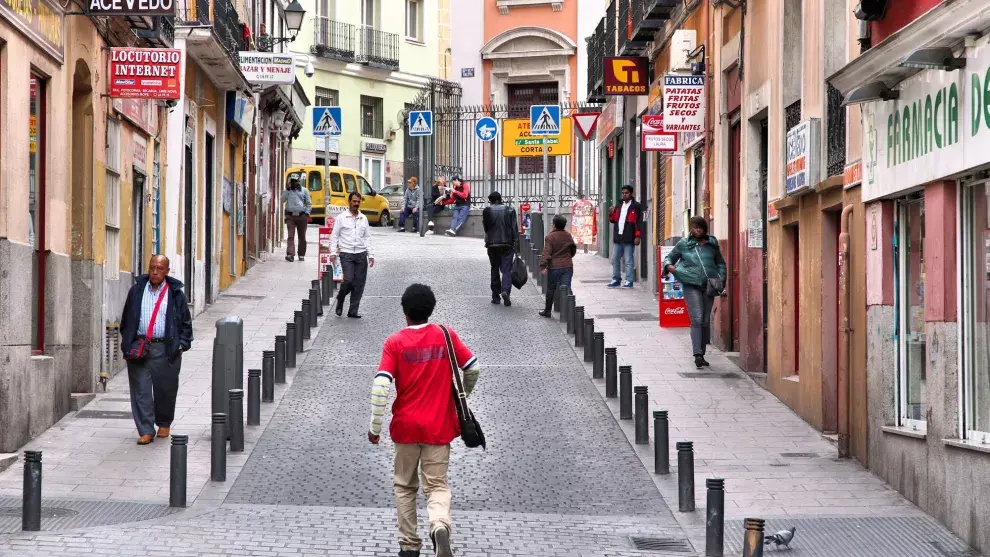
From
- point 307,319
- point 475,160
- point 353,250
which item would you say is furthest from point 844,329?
point 475,160

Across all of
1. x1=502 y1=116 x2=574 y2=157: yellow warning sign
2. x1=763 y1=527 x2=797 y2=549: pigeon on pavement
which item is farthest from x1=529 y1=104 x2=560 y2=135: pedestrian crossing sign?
x1=763 y1=527 x2=797 y2=549: pigeon on pavement

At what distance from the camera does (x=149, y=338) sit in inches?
500

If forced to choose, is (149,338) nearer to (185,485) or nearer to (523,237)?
(185,485)

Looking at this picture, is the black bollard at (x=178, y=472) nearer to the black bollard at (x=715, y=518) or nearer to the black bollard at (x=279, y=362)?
the black bollard at (x=715, y=518)

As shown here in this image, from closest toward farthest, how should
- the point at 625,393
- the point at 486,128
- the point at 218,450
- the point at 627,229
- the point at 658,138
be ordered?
the point at 218,450 < the point at 625,393 < the point at 658,138 < the point at 627,229 < the point at 486,128

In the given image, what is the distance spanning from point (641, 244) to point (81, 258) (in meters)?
14.2

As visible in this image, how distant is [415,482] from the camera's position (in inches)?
334

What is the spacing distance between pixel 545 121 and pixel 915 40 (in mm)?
17470

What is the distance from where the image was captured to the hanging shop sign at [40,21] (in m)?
11.9

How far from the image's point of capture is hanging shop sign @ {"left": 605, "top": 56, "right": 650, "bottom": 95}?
86.9ft

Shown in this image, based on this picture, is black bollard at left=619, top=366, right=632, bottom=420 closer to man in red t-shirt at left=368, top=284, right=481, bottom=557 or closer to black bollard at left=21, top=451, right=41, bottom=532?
man in red t-shirt at left=368, top=284, right=481, bottom=557

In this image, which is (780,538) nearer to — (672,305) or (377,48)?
(672,305)

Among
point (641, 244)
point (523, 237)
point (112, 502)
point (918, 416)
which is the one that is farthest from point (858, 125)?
point (523, 237)

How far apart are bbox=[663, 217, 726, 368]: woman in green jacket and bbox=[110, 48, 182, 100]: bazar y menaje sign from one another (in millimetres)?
5933
